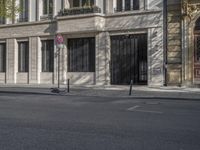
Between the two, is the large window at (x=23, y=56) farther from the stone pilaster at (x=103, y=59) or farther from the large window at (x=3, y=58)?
the stone pilaster at (x=103, y=59)

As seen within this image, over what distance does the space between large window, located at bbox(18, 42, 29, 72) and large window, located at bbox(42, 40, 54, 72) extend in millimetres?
1547

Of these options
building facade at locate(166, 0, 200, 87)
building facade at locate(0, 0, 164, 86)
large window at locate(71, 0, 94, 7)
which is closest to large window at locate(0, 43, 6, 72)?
building facade at locate(0, 0, 164, 86)

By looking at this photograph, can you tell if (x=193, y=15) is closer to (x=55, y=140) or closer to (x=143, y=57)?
(x=143, y=57)

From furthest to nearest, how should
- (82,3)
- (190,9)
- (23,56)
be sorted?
(23,56)
(82,3)
(190,9)

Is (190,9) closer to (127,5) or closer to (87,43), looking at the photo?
(127,5)

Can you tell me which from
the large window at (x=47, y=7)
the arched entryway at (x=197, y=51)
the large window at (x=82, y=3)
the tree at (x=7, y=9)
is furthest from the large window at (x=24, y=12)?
the arched entryway at (x=197, y=51)

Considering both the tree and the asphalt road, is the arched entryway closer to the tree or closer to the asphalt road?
the asphalt road

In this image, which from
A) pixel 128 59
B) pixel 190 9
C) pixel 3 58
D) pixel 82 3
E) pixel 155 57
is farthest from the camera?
pixel 3 58

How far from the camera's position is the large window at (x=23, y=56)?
31328 mm

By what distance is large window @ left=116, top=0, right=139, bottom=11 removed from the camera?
26.7 meters

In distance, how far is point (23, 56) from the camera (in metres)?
31.6

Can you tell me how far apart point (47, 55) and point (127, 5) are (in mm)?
7447

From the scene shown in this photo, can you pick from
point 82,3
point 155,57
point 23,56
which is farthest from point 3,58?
point 155,57

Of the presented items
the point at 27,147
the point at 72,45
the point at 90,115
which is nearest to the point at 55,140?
the point at 27,147
